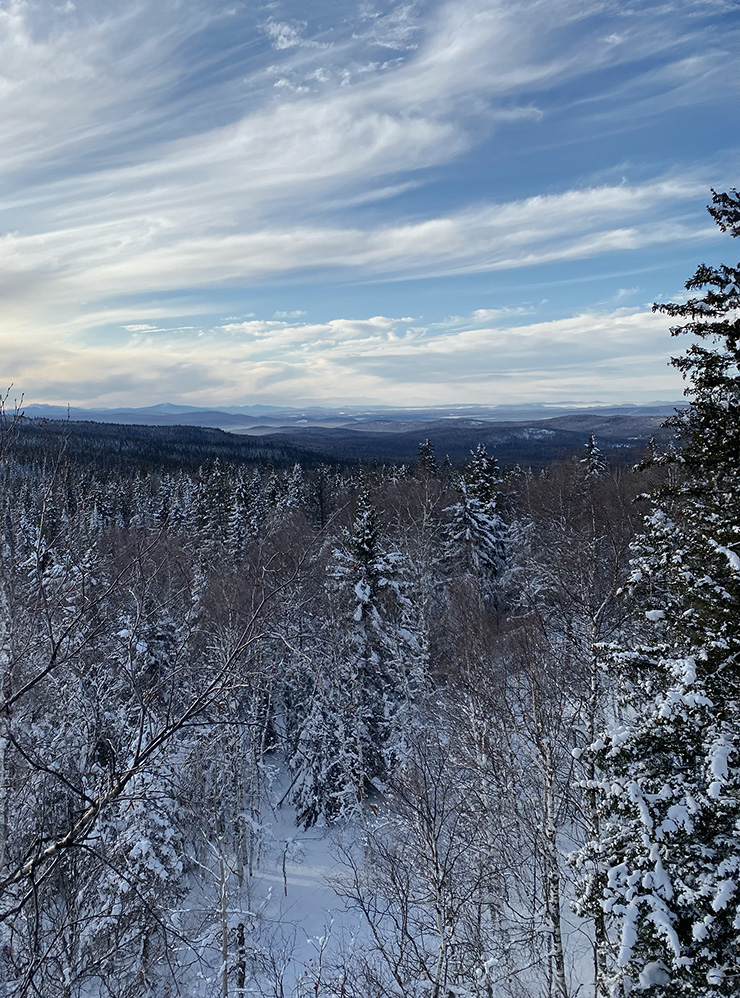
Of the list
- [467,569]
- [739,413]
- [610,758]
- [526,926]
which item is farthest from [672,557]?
[467,569]

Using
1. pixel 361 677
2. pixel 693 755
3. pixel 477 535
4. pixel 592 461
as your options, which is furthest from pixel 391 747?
pixel 592 461

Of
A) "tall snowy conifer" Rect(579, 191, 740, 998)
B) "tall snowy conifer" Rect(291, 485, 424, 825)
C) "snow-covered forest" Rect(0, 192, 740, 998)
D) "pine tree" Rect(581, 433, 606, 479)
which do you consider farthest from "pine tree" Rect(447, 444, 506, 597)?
"tall snowy conifer" Rect(579, 191, 740, 998)

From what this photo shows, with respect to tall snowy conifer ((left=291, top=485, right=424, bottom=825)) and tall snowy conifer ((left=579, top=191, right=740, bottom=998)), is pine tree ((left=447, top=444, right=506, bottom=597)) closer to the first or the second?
tall snowy conifer ((left=291, top=485, right=424, bottom=825))

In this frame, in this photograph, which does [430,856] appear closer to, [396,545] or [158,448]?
[396,545]

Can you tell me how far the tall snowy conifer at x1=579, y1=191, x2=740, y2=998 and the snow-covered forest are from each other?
43 millimetres

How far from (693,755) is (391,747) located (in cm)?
1557

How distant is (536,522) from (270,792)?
23.8 m

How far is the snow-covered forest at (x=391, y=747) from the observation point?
234 inches

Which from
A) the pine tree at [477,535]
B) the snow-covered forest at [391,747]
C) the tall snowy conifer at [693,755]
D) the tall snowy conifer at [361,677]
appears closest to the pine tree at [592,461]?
the snow-covered forest at [391,747]

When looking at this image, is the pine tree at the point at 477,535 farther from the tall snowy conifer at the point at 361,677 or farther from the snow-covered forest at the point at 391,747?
the tall snowy conifer at the point at 361,677

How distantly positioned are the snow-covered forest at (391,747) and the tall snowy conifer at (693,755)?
0.04 meters

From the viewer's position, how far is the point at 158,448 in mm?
142375

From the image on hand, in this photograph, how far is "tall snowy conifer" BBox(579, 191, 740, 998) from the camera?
277 inches

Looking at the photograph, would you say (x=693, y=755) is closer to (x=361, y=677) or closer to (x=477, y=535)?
(x=361, y=677)
